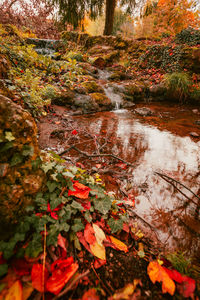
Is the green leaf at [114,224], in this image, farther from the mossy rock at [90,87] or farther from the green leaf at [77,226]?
the mossy rock at [90,87]

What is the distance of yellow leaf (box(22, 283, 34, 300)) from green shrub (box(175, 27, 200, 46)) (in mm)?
10972

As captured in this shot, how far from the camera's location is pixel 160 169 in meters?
2.33

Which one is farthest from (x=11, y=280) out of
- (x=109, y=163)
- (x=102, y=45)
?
(x=102, y=45)

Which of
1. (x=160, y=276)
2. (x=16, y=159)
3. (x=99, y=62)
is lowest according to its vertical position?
(x=160, y=276)

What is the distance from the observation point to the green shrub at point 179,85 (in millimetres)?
6602

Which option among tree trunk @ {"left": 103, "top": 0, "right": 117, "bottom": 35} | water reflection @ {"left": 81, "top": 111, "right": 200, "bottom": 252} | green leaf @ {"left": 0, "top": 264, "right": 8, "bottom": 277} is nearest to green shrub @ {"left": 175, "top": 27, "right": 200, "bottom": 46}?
tree trunk @ {"left": 103, "top": 0, "right": 117, "bottom": 35}

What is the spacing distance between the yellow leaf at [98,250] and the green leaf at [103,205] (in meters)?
0.24

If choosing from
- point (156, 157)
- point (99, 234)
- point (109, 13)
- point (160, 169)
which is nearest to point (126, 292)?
point (99, 234)

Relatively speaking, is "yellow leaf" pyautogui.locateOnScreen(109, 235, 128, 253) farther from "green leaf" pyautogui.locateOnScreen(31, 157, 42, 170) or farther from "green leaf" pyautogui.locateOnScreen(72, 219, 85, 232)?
"green leaf" pyautogui.locateOnScreen(31, 157, 42, 170)

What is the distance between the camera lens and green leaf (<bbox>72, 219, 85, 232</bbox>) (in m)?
1.00

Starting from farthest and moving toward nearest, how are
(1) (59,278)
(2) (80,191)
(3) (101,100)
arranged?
(3) (101,100), (2) (80,191), (1) (59,278)

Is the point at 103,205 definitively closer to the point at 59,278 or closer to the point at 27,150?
the point at 59,278

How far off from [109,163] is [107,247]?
4.53 ft

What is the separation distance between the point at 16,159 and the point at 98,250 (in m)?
0.88
